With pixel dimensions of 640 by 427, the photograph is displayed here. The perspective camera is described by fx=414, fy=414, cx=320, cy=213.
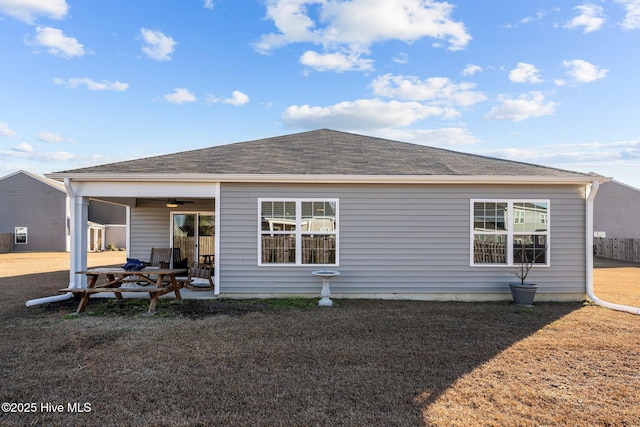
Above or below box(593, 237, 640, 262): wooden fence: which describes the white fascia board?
above

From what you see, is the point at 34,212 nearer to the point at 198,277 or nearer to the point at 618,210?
the point at 198,277

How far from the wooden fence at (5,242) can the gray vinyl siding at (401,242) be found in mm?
25400

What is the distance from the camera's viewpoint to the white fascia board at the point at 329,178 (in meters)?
8.71

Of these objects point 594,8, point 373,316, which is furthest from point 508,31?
point 373,316

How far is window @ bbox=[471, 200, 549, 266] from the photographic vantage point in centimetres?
904

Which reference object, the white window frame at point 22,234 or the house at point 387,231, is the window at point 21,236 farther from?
the house at point 387,231

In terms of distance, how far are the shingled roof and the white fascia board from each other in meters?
0.10

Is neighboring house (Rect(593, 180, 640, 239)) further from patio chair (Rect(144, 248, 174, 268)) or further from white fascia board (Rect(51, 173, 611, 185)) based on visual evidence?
patio chair (Rect(144, 248, 174, 268))

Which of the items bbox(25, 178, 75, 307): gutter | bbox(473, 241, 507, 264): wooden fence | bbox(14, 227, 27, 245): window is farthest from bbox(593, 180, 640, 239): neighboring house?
bbox(14, 227, 27, 245): window

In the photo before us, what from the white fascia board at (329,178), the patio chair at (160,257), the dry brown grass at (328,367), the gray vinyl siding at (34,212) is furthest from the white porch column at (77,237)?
the gray vinyl siding at (34,212)

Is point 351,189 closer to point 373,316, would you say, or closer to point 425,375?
point 373,316

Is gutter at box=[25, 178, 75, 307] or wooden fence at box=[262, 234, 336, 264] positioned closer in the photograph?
gutter at box=[25, 178, 75, 307]

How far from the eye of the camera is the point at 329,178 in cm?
877

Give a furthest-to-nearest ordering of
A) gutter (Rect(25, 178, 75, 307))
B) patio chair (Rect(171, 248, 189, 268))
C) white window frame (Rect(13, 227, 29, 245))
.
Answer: white window frame (Rect(13, 227, 29, 245))
patio chair (Rect(171, 248, 189, 268))
gutter (Rect(25, 178, 75, 307))
